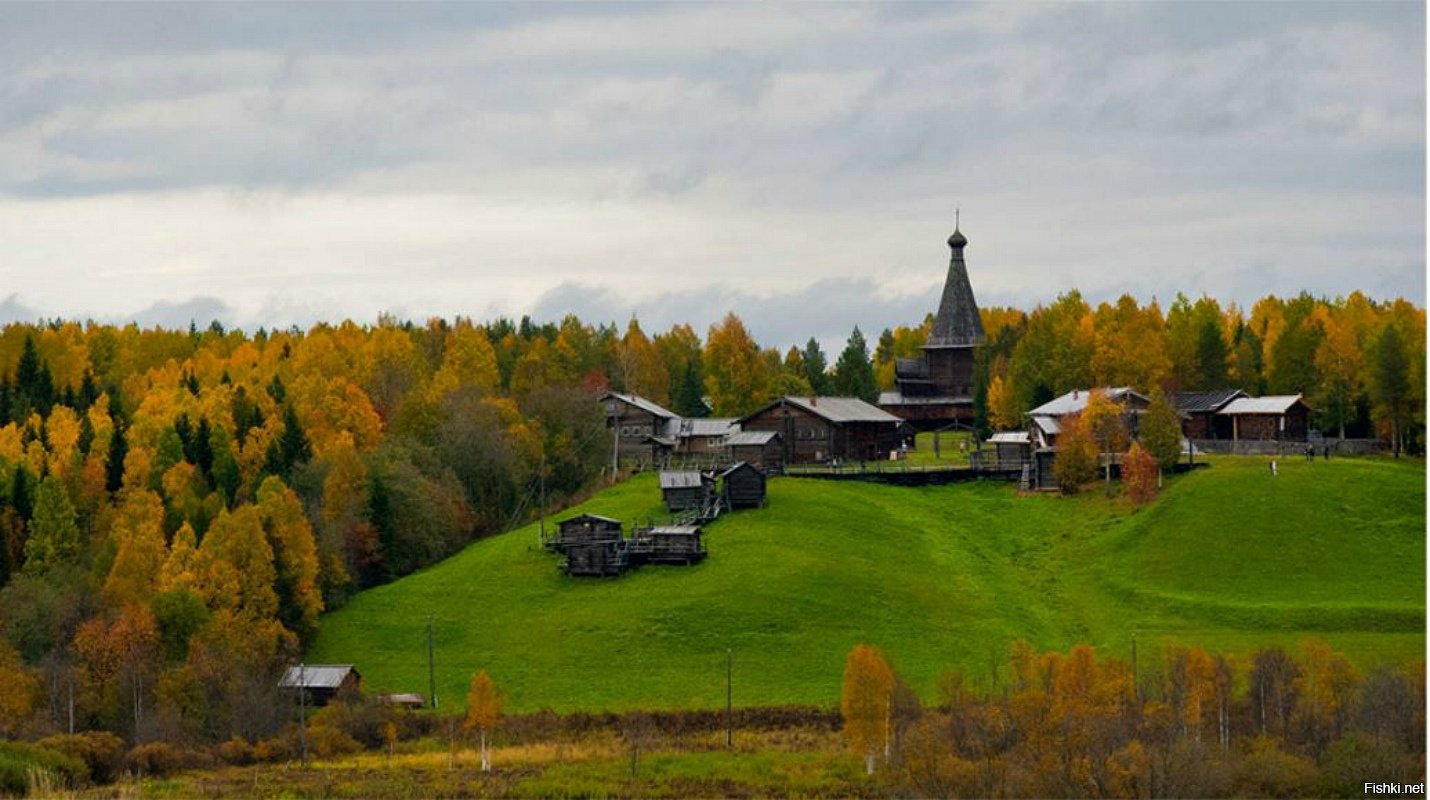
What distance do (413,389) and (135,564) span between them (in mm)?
40690

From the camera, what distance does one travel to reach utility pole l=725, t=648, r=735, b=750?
6869 cm

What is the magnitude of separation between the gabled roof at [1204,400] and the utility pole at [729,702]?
43.4 meters

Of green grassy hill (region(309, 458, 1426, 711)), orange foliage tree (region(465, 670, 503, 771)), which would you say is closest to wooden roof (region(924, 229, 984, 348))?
green grassy hill (region(309, 458, 1426, 711))

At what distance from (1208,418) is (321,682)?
56.1 meters

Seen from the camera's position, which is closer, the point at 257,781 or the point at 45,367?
the point at 257,781

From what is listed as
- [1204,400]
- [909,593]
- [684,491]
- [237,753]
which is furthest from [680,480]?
[1204,400]

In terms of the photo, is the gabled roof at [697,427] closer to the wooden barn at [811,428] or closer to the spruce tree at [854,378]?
the wooden barn at [811,428]

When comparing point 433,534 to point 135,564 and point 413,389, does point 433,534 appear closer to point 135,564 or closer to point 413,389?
point 135,564

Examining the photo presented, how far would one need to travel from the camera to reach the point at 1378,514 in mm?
93000

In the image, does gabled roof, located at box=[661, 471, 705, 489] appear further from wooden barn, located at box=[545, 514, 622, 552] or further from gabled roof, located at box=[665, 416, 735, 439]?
gabled roof, located at box=[665, 416, 735, 439]

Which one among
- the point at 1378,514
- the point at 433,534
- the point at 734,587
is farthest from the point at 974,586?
the point at 433,534

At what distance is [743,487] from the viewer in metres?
97.6

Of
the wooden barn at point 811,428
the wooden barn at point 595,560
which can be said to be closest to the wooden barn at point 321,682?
the wooden barn at point 595,560
